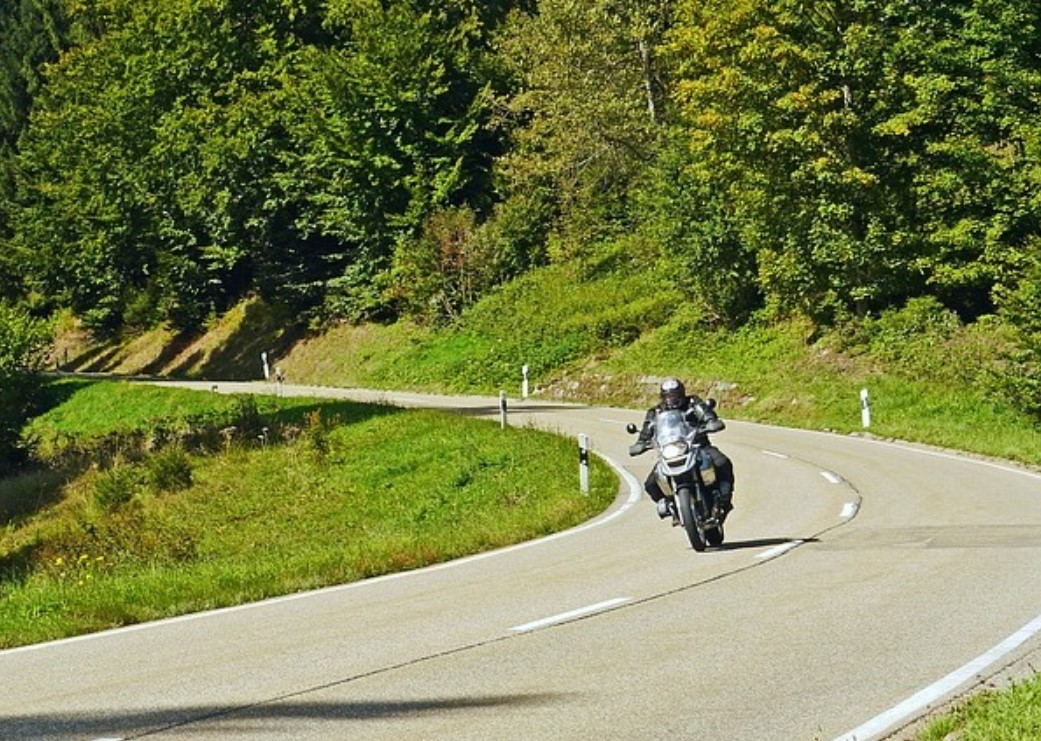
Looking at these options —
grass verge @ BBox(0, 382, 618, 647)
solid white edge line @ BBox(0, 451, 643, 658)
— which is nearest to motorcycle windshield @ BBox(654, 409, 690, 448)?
solid white edge line @ BBox(0, 451, 643, 658)

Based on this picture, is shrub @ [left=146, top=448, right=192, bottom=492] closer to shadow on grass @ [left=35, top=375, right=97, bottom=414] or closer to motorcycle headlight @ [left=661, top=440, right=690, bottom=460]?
motorcycle headlight @ [left=661, top=440, right=690, bottom=460]

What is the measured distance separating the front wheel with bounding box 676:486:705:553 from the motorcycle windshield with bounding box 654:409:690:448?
55 cm

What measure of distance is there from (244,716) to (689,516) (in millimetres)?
7117

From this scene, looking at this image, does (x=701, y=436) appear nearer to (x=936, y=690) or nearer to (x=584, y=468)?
(x=936, y=690)

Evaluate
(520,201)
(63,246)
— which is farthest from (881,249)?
(63,246)

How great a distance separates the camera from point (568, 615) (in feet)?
33.2

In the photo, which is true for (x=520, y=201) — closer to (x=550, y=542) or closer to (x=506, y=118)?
(x=506, y=118)

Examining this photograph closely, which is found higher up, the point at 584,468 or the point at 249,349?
the point at 249,349

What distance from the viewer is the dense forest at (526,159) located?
34.2 m

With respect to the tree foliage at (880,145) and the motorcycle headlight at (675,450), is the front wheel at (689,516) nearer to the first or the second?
the motorcycle headlight at (675,450)

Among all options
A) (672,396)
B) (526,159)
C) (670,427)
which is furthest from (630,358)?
(670,427)

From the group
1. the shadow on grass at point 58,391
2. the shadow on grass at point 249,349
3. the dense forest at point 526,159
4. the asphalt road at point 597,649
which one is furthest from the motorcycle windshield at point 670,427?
the shadow on grass at point 249,349

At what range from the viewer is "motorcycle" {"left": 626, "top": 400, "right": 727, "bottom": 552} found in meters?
13.7

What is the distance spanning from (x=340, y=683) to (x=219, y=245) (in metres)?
58.4
